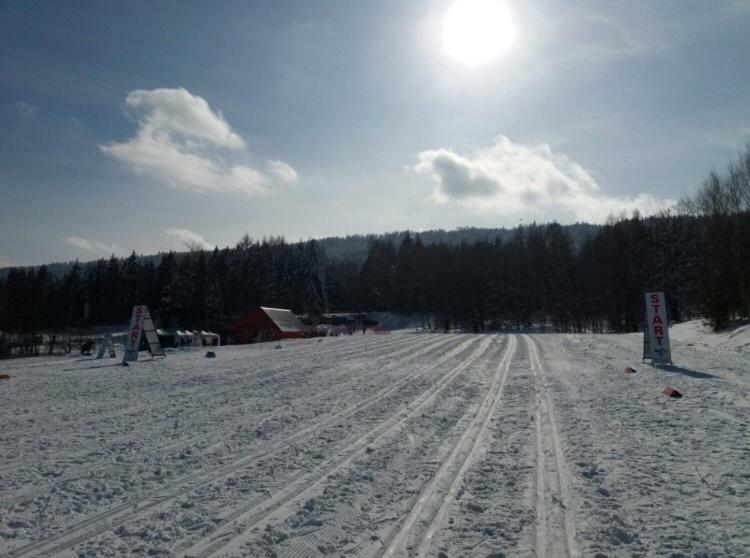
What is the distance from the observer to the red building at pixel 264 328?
52272mm

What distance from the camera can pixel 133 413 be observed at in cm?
1038

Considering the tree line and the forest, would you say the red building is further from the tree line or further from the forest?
the tree line

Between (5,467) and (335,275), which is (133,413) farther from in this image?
(335,275)

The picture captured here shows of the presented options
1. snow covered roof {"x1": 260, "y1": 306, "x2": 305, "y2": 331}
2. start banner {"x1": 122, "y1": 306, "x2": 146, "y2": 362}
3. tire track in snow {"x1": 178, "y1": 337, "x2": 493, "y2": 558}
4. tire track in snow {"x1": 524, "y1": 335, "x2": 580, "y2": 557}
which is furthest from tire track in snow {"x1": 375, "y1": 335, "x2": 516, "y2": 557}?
snow covered roof {"x1": 260, "y1": 306, "x2": 305, "y2": 331}

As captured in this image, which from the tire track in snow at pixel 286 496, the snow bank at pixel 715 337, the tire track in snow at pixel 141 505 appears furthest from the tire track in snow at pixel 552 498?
the snow bank at pixel 715 337

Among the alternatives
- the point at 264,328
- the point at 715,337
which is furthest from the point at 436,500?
the point at 264,328

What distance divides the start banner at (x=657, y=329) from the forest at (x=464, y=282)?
684 inches

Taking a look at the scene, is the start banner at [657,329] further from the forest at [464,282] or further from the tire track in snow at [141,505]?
the forest at [464,282]

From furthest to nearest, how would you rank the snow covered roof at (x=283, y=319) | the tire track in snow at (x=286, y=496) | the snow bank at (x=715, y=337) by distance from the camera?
the snow covered roof at (x=283, y=319)
the snow bank at (x=715, y=337)
the tire track in snow at (x=286, y=496)

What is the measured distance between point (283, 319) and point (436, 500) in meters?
50.8

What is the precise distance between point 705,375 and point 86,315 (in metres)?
95.4

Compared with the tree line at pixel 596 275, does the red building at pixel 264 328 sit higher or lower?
lower

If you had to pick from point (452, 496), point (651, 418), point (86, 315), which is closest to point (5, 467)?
point (452, 496)

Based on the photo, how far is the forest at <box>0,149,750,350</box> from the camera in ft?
136
